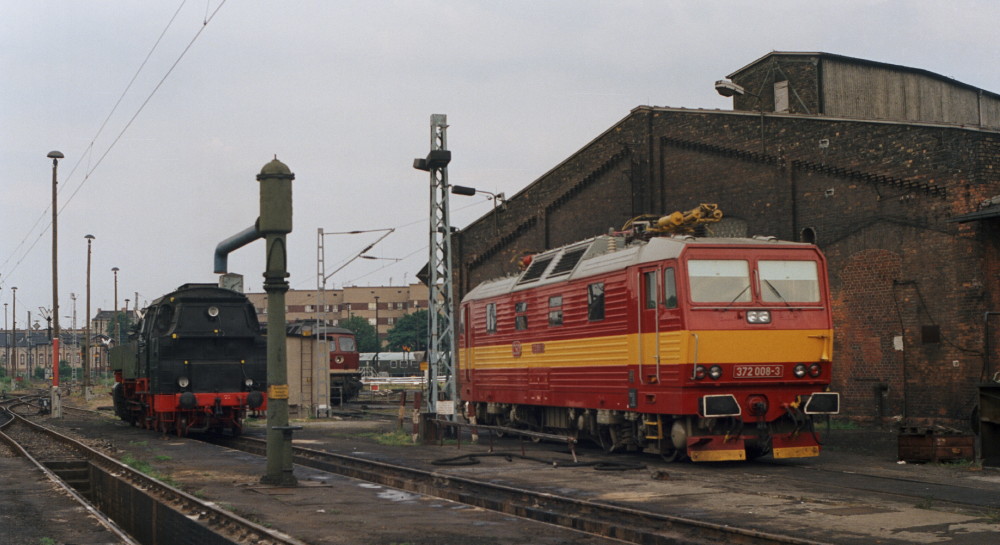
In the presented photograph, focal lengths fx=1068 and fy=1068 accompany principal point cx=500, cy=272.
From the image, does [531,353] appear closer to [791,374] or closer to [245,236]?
[791,374]

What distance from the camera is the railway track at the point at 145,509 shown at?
10.5m

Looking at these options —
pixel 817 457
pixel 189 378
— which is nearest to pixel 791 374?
pixel 817 457

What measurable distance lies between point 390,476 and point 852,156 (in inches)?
557

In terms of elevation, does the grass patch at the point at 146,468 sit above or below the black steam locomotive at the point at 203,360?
below

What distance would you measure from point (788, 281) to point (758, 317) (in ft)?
2.87

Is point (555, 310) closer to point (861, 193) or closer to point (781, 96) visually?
point (861, 193)

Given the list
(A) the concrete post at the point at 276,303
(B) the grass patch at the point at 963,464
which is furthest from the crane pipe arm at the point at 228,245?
(B) the grass patch at the point at 963,464

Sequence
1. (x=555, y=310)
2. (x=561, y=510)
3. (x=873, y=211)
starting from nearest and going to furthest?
(x=561, y=510) → (x=555, y=310) → (x=873, y=211)

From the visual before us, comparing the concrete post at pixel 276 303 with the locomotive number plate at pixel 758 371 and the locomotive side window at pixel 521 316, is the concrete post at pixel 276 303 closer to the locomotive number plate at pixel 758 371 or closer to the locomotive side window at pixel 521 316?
the locomotive number plate at pixel 758 371

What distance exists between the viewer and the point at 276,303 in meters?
14.9

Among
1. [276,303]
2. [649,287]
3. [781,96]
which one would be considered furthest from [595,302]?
[781,96]

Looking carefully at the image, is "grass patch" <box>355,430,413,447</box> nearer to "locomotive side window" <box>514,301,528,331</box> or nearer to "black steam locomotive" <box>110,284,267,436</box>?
"black steam locomotive" <box>110,284,267,436</box>

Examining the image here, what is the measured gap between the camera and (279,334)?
15.0 metres

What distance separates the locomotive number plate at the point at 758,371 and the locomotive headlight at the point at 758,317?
69 centimetres
